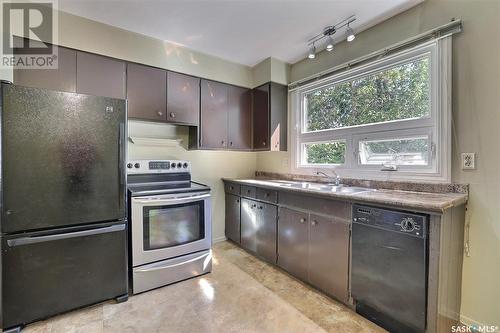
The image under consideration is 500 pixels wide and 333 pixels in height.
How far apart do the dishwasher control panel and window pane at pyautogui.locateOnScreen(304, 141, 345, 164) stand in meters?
1.01

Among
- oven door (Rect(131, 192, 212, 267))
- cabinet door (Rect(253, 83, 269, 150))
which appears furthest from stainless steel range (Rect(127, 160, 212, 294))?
cabinet door (Rect(253, 83, 269, 150))

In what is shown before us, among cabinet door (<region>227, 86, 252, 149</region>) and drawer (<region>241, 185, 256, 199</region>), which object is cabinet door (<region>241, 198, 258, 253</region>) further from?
cabinet door (<region>227, 86, 252, 149</region>)

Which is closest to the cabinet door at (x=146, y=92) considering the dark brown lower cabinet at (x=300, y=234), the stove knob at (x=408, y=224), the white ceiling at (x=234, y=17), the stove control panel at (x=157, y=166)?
the white ceiling at (x=234, y=17)

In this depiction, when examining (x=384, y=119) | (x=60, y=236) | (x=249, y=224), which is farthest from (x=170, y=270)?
(x=384, y=119)

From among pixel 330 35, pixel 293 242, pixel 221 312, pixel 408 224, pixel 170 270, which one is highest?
pixel 330 35

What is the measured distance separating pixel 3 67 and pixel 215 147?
→ 78.2 inches

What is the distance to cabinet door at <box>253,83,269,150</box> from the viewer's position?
10.1 ft

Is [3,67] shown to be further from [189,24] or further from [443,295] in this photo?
[443,295]

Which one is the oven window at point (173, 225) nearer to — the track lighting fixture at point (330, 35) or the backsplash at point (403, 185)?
the backsplash at point (403, 185)

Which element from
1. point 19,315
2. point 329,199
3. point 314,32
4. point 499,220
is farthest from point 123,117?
point 499,220

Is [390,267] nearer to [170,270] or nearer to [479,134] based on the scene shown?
[479,134]

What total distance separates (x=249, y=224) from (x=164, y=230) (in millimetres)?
1056

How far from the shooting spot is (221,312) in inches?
72.6

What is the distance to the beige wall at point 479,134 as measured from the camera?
62.1 inches
